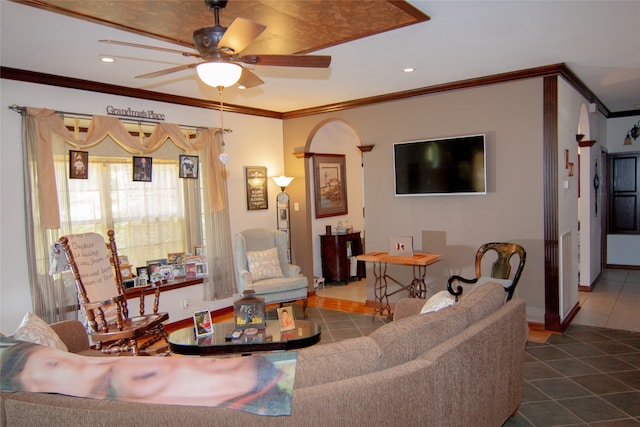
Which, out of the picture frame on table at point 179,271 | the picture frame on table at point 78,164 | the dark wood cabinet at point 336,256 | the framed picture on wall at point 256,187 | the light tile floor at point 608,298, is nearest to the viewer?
the picture frame on table at point 78,164

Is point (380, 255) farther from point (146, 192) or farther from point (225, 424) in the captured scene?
point (225, 424)

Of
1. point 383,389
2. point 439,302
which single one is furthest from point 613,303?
point 383,389

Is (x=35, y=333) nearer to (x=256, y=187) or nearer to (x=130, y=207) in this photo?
(x=130, y=207)

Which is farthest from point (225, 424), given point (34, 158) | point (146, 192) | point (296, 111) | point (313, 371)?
point (296, 111)

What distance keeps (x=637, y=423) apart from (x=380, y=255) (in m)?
2.87

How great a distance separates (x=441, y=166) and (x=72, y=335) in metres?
4.00

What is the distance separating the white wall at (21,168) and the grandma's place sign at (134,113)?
0.06 metres

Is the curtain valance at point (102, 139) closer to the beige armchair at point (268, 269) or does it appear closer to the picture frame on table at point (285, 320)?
the beige armchair at point (268, 269)

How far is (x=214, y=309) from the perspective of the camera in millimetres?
5746

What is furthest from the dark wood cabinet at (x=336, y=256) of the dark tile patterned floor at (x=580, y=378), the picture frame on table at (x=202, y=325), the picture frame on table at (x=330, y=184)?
the picture frame on table at (x=202, y=325)

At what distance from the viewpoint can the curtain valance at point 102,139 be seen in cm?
413

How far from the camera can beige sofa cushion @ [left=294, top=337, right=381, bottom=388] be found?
1749mm

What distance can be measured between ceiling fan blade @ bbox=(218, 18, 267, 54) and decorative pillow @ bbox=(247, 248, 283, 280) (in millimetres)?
3438

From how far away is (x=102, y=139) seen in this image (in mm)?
4594
